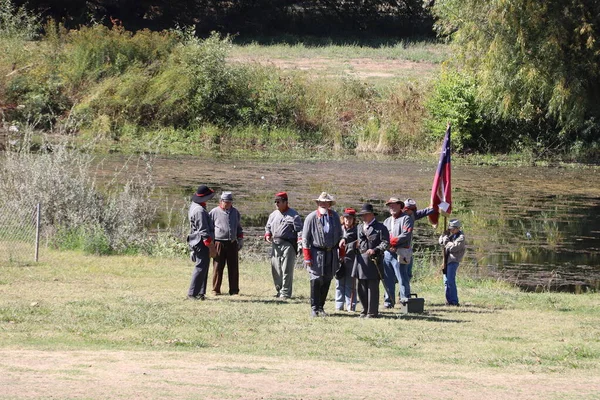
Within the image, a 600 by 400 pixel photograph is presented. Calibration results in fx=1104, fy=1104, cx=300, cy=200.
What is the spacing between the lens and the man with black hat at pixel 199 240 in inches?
684

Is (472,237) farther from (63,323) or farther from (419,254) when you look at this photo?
(63,323)

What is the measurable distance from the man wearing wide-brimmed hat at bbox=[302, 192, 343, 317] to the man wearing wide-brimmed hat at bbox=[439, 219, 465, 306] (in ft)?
9.72

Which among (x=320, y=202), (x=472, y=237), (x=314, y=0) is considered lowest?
(x=472, y=237)

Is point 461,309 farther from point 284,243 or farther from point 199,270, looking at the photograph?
point 199,270

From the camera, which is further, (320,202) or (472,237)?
(472,237)

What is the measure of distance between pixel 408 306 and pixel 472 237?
11.5m

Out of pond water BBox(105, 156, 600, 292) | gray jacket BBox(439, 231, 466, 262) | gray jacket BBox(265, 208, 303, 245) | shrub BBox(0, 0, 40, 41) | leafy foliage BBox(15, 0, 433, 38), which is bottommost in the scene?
pond water BBox(105, 156, 600, 292)

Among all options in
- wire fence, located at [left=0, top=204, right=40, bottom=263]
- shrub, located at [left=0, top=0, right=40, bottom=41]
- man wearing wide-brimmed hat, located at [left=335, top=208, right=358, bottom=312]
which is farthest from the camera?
shrub, located at [left=0, top=0, right=40, bottom=41]

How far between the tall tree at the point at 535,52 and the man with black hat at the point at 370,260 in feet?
91.6

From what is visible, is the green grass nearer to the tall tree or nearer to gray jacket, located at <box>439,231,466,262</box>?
gray jacket, located at <box>439,231,466,262</box>

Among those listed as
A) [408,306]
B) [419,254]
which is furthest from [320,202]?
[419,254]

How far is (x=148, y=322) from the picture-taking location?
1536 centimetres

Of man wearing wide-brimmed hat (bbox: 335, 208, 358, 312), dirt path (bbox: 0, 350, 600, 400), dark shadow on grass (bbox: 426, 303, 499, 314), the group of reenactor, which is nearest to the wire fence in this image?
the group of reenactor

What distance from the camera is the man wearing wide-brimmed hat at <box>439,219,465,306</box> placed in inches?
736
